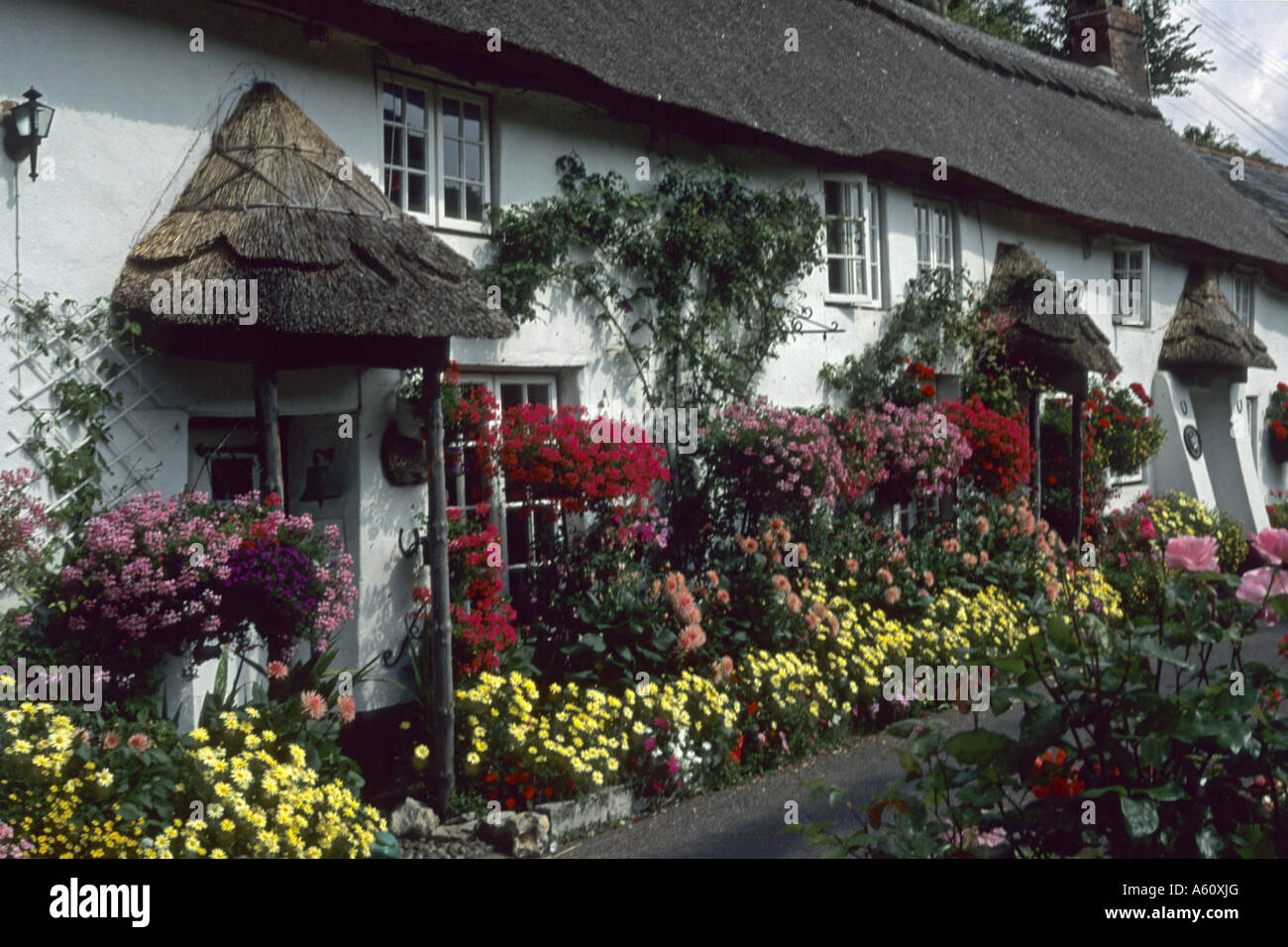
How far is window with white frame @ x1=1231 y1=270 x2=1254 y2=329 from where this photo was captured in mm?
17281

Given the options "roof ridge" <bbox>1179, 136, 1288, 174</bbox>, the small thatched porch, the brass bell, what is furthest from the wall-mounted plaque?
"roof ridge" <bbox>1179, 136, 1288, 174</bbox>

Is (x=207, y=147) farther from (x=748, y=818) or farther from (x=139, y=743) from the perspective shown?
(x=748, y=818)

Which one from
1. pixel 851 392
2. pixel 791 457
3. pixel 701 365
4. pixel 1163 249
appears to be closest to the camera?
pixel 791 457

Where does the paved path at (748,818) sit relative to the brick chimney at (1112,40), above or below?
below

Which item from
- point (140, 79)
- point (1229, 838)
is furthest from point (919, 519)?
point (1229, 838)

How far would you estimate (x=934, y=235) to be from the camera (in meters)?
11.8

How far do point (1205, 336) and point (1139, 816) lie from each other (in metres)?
14.9

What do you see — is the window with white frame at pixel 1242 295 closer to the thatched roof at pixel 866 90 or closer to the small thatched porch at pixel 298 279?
the thatched roof at pixel 866 90

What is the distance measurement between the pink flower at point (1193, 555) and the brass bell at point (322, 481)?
16.6ft

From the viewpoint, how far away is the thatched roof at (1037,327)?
11727 millimetres

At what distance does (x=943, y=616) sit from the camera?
29.2 feet

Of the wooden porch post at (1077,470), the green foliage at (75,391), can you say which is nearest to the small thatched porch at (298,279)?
the green foliage at (75,391)
